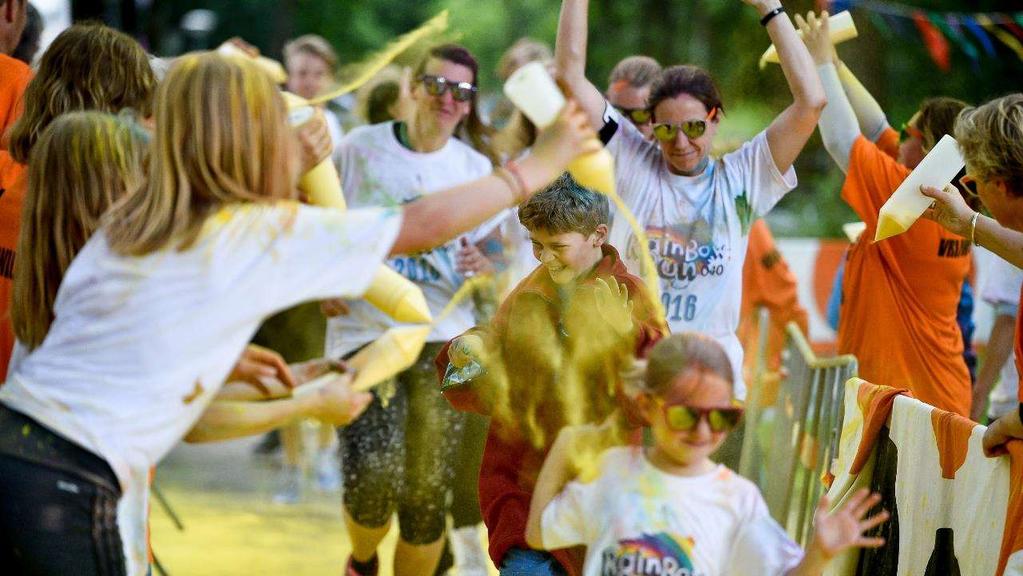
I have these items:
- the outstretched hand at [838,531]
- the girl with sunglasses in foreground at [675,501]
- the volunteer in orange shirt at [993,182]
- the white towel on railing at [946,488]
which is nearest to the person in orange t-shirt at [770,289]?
the white towel on railing at [946,488]

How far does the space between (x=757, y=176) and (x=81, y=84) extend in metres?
2.21

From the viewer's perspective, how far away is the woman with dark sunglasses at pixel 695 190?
4.50 metres

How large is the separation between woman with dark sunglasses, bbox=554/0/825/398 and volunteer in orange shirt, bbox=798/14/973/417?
44 cm

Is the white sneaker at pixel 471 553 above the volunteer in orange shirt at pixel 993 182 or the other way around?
the other way around

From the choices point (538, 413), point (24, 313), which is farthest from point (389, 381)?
point (24, 313)

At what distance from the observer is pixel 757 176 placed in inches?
180

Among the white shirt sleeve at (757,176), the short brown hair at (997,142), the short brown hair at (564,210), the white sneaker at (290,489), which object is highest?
the short brown hair at (997,142)

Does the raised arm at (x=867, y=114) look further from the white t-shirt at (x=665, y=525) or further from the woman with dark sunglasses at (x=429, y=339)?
the white t-shirt at (x=665, y=525)

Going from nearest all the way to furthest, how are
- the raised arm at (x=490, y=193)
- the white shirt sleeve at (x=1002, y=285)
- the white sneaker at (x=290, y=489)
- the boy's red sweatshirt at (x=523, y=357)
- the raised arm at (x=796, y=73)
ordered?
the raised arm at (x=490, y=193) < the boy's red sweatshirt at (x=523, y=357) < the raised arm at (x=796, y=73) < the white shirt sleeve at (x=1002, y=285) < the white sneaker at (x=290, y=489)

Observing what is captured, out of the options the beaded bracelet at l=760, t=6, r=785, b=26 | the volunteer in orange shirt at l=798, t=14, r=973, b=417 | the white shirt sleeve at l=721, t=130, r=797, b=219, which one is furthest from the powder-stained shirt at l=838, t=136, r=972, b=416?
the beaded bracelet at l=760, t=6, r=785, b=26

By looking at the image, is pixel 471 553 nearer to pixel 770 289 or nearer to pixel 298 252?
pixel 770 289

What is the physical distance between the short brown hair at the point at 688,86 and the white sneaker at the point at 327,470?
4.14m

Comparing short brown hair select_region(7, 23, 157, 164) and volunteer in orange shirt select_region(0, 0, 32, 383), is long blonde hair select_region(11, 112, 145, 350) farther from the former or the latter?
short brown hair select_region(7, 23, 157, 164)

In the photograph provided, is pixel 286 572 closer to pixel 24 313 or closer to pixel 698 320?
pixel 698 320
